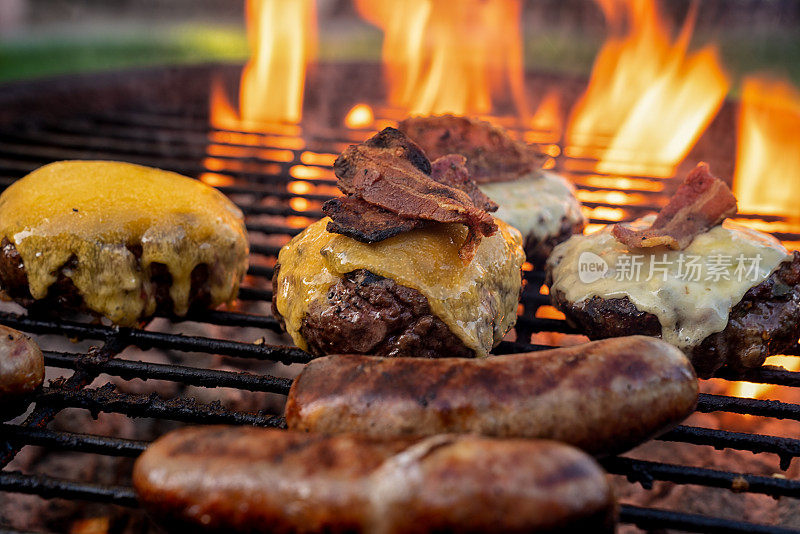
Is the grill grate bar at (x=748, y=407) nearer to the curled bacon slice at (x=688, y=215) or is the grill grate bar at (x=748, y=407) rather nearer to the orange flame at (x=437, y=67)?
the curled bacon slice at (x=688, y=215)

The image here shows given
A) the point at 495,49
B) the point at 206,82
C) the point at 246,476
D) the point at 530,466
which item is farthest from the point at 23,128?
the point at 495,49

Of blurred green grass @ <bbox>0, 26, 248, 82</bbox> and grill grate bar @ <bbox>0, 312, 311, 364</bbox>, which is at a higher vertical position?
blurred green grass @ <bbox>0, 26, 248, 82</bbox>


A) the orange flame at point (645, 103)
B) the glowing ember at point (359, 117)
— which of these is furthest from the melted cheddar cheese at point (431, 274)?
the glowing ember at point (359, 117)

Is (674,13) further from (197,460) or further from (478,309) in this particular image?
(197,460)

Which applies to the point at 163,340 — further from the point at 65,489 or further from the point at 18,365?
the point at 65,489

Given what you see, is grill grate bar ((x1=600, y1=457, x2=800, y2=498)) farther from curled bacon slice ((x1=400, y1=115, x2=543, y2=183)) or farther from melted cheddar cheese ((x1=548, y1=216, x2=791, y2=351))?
curled bacon slice ((x1=400, y1=115, x2=543, y2=183))

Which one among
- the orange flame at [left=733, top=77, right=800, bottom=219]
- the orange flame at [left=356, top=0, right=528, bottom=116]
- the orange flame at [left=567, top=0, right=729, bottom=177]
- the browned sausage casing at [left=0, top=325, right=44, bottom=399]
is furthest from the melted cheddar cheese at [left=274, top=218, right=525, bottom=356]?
the orange flame at [left=356, top=0, right=528, bottom=116]
